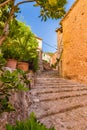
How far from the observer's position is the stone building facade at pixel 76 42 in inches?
457

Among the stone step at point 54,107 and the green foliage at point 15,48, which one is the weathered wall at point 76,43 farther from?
the stone step at point 54,107

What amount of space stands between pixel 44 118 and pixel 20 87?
206cm

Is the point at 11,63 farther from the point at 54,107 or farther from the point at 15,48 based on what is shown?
the point at 54,107

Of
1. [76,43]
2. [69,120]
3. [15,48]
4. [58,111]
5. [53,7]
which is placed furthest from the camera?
[76,43]

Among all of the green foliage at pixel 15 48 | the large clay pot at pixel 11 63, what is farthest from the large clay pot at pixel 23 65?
the large clay pot at pixel 11 63

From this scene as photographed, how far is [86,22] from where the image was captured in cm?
1167

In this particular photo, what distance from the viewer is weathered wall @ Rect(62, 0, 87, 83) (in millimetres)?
11617

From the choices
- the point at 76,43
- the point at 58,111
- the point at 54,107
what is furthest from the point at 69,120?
the point at 76,43

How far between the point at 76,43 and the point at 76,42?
0.06m

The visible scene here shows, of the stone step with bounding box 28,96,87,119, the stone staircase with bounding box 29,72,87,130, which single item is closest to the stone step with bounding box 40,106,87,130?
the stone staircase with bounding box 29,72,87,130

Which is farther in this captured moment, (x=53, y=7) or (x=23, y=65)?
(x=23, y=65)

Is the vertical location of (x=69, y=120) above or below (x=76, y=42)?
below

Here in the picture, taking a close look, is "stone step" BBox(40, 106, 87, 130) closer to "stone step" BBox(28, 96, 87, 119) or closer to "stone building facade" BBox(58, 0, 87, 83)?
"stone step" BBox(28, 96, 87, 119)

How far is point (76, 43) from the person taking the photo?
12.4 meters
